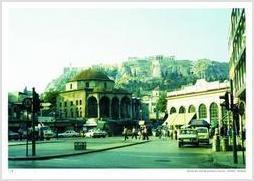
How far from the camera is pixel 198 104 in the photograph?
22078mm

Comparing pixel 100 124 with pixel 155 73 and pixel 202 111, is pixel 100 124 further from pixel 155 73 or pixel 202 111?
pixel 202 111

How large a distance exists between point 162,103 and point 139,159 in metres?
3.59

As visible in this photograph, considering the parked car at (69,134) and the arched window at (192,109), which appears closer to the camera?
the parked car at (69,134)

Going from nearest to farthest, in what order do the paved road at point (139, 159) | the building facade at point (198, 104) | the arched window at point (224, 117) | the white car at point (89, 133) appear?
the paved road at point (139, 159)
the building facade at point (198, 104)
the white car at point (89, 133)
the arched window at point (224, 117)

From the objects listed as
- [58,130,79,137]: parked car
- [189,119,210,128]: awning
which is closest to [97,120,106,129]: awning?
[58,130,79,137]: parked car

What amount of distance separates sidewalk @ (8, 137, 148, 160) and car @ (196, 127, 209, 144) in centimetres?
221

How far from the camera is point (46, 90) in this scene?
1983 centimetres

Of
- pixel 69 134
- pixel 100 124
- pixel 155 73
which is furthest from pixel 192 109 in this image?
pixel 69 134

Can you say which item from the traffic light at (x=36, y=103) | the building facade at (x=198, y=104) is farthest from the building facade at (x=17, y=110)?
the building facade at (x=198, y=104)

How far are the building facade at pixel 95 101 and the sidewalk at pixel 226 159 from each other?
3.31m

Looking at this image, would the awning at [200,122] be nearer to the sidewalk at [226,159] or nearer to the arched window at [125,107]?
the sidewalk at [226,159]

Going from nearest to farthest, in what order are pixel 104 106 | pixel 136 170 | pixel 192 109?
1. pixel 136 170
2. pixel 104 106
3. pixel 192 109

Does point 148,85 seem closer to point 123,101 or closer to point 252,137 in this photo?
point 123,101

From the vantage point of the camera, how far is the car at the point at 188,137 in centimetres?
2192
